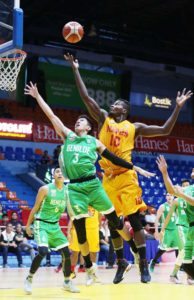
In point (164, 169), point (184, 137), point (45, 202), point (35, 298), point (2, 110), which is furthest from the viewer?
point (184, 137)

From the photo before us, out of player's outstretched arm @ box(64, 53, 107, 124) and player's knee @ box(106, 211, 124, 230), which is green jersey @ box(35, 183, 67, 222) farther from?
player's outstretched arm @ box(64, 53, 107, 124)

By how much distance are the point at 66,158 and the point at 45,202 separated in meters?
1.55

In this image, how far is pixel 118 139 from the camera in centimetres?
833

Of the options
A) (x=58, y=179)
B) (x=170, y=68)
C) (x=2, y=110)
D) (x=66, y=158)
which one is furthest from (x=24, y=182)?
(x=66, y=158)

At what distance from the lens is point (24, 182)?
2422cm

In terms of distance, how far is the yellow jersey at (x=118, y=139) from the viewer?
8.30 meters

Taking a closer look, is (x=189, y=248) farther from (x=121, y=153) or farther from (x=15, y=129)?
(x=15, y=129)

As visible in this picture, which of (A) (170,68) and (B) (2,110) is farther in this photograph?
(A) (170,68)

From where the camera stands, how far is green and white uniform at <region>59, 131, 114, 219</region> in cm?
810

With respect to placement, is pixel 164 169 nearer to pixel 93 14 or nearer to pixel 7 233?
pixel 7 233

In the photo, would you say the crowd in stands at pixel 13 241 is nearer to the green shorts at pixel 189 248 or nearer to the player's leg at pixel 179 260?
the player's leg at pixel 179 260

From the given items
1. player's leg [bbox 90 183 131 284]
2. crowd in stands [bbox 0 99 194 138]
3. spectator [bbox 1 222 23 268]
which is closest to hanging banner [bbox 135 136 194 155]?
crowd in stands [bbox 0 99 194 138]

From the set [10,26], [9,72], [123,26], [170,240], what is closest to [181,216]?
[170,240]

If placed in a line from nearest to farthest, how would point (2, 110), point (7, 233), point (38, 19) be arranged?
point (7, 233), point (2, 110), point (38, 19)
